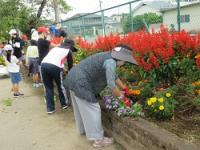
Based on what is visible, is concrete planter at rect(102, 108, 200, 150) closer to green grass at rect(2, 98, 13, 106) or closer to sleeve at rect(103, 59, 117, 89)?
sleeve at rect(103, 59, 117, 89)

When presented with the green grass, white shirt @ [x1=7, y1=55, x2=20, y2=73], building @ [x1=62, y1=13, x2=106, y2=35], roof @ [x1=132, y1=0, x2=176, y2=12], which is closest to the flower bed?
roof @ [x1=132, y1=0, x2=176, y2=12]

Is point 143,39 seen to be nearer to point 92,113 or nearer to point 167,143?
point 92,113

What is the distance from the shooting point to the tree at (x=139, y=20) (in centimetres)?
853

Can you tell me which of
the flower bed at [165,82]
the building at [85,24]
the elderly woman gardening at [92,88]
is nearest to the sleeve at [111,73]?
the elderly woman gardening at [92,88]

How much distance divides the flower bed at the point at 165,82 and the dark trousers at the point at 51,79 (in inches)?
63.2

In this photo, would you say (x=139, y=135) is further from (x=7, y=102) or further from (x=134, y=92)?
(x=7, y=102)

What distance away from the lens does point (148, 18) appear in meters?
8.84

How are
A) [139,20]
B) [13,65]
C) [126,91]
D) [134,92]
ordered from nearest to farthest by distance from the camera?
[126,91] < [134,92] < [139,20] < [13,65]

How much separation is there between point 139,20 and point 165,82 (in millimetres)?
3048

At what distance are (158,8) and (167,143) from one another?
4615 millimetres

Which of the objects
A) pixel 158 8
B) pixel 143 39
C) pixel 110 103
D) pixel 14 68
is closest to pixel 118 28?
pixel 158 8

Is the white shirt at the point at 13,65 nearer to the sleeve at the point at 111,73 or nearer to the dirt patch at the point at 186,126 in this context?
the sleeve at the point at 111,73

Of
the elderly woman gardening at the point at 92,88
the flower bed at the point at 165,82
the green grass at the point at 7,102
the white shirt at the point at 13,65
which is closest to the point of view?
the flower bed at the point at 165,82

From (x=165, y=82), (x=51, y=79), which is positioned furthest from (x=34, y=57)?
(x=165, y=82)
